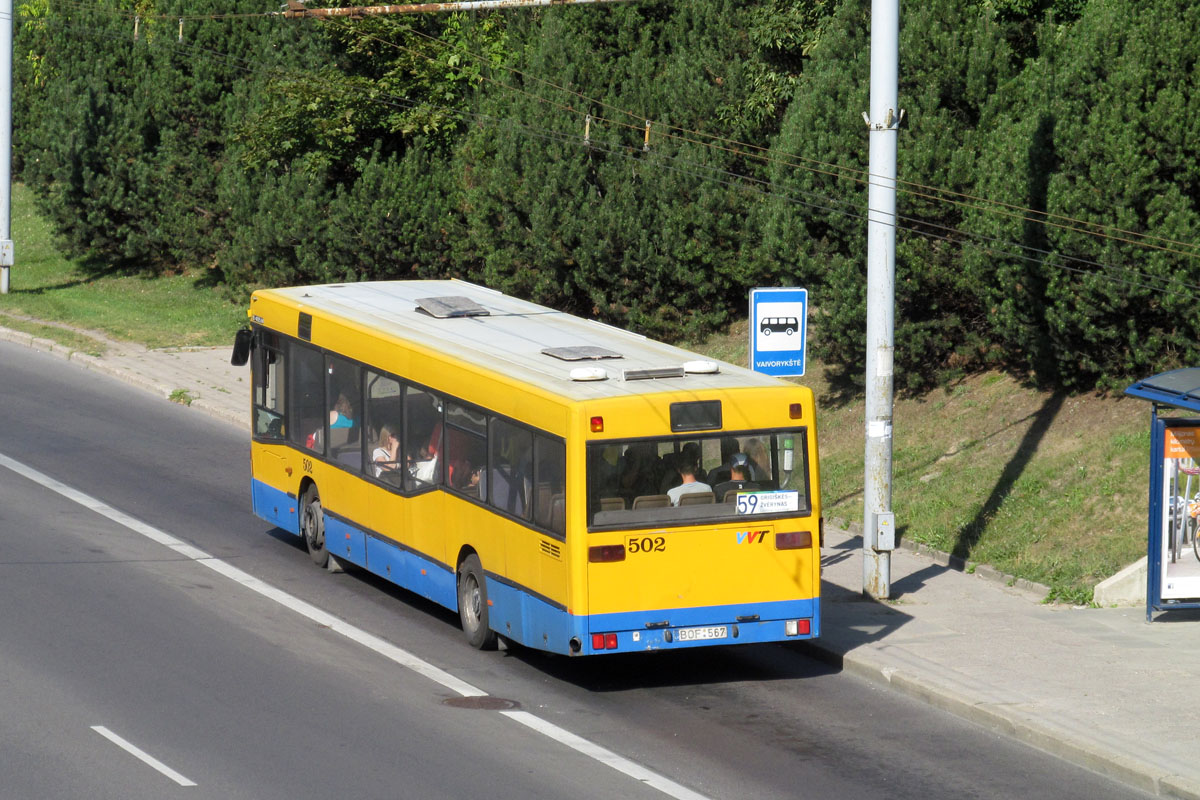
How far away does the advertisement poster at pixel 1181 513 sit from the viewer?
48.6ft

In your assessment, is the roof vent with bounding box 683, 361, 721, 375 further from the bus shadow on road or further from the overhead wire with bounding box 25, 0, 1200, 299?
the overhead wire with bounding box 25, 0, 1200, 299

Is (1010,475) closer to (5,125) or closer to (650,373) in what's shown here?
(650,373)

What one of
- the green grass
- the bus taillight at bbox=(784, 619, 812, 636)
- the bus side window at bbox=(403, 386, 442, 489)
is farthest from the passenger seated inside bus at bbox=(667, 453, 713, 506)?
the green grass

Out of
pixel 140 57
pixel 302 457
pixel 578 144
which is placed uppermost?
pixel 140 57

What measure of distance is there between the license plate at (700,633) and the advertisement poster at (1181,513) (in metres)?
4.53

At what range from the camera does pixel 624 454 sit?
1277cm

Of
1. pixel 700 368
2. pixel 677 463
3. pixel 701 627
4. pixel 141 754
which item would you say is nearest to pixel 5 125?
pixel 700 368

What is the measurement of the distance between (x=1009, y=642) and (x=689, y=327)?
43.9 feet

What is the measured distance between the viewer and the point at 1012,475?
727 inches

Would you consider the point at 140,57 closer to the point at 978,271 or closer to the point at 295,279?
the point at 295,279

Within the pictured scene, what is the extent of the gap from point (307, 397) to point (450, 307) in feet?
6.58

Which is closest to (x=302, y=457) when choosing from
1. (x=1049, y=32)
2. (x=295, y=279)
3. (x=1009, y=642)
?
(x=1009, y=642)

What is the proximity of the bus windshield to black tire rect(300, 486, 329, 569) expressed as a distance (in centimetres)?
540

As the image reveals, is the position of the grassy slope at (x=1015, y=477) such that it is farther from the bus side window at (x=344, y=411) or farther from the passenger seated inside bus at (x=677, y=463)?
the bus side window at (x=344, y=411)
